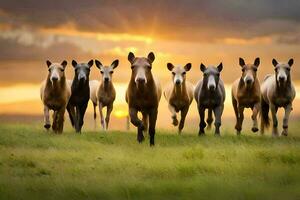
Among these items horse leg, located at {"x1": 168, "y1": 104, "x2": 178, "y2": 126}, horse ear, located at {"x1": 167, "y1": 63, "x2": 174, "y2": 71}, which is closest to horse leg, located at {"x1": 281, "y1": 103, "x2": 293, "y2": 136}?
horse leg, located at {"x1": 168, "y1": 104, "x2": 178, "y2": 126}

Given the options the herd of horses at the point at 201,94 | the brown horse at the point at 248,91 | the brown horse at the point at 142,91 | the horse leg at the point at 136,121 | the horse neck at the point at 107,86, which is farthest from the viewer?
A: the horse neck at the point at 107,86

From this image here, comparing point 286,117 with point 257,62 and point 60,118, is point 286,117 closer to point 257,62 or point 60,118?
point 257,62

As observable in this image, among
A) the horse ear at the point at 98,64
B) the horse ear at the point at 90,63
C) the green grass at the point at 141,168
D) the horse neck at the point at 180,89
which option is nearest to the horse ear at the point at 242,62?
the horse neck at the point at 180,89

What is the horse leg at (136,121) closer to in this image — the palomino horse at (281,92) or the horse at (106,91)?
the palomino horse at (281,92)

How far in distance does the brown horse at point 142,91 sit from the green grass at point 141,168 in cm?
77

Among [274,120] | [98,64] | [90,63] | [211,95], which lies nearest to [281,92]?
[274,120]

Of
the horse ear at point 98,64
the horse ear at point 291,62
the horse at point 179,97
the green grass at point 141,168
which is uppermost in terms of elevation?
the horse ear at point 98,64

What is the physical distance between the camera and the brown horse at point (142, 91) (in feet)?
61.5

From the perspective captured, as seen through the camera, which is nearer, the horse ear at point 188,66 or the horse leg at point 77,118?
the horse leg at point 77,118

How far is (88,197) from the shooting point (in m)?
10.8

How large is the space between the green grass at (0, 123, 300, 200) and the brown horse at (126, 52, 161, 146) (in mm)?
771

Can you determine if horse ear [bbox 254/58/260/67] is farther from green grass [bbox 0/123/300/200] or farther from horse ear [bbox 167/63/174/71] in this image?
green grass [bbox 0/123/300/200]

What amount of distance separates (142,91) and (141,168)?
5202mm

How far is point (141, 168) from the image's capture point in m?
14.3
